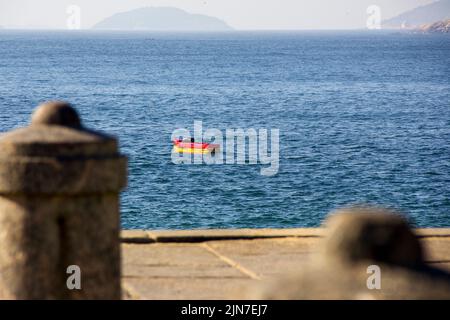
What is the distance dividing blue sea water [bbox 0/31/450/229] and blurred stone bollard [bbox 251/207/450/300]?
29.5m

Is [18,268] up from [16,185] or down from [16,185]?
down

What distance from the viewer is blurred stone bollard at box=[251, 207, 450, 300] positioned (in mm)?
3125

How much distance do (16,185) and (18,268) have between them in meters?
0.36

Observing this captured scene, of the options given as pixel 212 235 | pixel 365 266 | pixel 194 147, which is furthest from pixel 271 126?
pixel 365 266

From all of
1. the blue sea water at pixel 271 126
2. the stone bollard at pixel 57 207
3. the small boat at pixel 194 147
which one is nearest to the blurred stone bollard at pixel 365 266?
the stone bollard at pixel 57 207

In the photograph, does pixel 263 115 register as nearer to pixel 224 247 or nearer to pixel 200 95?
pixel 200 95

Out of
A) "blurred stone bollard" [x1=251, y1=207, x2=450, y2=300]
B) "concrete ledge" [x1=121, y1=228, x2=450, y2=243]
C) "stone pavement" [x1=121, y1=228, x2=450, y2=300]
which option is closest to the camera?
"blurred stone bollard" [x1=251, y1=207, x2=450, y2=300]

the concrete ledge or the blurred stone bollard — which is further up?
the blurred stone bollard

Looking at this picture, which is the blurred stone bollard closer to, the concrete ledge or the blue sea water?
the concrete ledge

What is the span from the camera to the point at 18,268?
4.58m

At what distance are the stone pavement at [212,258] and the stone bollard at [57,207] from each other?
177cm

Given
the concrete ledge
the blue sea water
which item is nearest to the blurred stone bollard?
the concrete ledge
